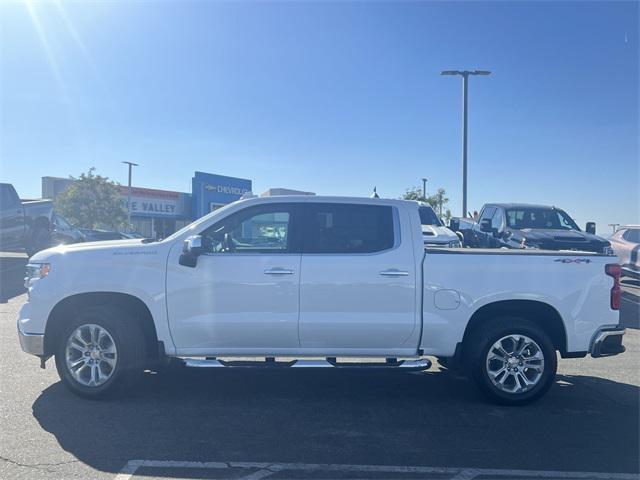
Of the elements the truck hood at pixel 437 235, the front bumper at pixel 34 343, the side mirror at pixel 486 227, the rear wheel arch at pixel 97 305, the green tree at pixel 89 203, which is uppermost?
the green tree at pixel 89 203

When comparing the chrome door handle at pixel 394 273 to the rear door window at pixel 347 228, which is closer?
the chrome door handle at pixel 394 273

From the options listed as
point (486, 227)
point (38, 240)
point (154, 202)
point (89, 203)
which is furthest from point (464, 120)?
point (154, 202)

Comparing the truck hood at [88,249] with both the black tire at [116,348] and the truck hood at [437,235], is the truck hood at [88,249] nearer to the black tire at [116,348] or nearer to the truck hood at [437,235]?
the black tire at [116,348]

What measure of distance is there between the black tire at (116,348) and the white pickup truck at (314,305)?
1 centimetres

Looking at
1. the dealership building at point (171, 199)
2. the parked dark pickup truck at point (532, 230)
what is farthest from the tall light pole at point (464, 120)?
the dealership building at point (171, 199)

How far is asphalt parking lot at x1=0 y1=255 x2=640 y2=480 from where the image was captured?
13.5 ft

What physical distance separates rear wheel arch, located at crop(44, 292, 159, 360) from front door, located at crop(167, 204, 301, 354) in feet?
0.97

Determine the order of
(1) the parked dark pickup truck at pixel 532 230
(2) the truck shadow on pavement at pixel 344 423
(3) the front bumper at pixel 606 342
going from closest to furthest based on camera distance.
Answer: (2) the truck shadow on pavement at pixel 344 423 < (3) the front bumper at pixel 606 342 < (1) the parked dark pickup truck at pixel 532 230

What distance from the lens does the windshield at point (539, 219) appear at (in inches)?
547

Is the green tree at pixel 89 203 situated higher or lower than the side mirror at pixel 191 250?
higher

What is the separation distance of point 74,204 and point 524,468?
34.9 meters

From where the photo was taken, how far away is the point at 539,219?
45.9 feet

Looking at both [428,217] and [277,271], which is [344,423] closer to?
[277,271]

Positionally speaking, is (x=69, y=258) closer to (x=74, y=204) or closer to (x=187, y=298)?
(x=187, y=298)
